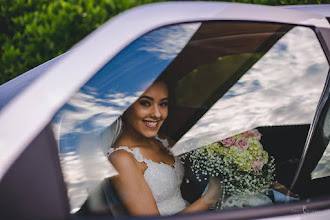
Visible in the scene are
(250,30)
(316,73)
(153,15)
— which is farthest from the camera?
(316,73)

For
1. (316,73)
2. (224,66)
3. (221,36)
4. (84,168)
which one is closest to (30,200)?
(84,168)

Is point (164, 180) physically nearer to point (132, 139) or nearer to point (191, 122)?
point (132, 139)

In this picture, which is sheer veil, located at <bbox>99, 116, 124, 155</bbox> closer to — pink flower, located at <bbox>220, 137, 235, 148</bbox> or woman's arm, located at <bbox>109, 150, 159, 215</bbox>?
woman's arm, located at <bbox>109, 150, 159, 215</bbox>

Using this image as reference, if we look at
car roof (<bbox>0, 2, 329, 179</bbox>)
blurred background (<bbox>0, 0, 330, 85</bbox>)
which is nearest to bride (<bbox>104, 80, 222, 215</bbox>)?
→ car roof (<bbox>0, 2, 329, 179</bbox>)

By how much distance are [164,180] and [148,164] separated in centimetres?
13

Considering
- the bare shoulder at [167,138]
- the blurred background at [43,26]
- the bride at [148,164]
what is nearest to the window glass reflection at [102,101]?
the bride at [148,164]

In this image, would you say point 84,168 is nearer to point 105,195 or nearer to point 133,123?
point 105,195

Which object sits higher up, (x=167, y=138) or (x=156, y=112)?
(x=156, y=112)

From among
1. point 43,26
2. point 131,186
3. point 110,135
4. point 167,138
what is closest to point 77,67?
point 110,135

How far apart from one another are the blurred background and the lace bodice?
2484 millimetres

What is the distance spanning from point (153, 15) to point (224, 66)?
1093mm

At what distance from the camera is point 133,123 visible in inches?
78.3

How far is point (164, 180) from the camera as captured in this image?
1999 millimetres

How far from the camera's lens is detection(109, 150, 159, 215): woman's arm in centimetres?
146
